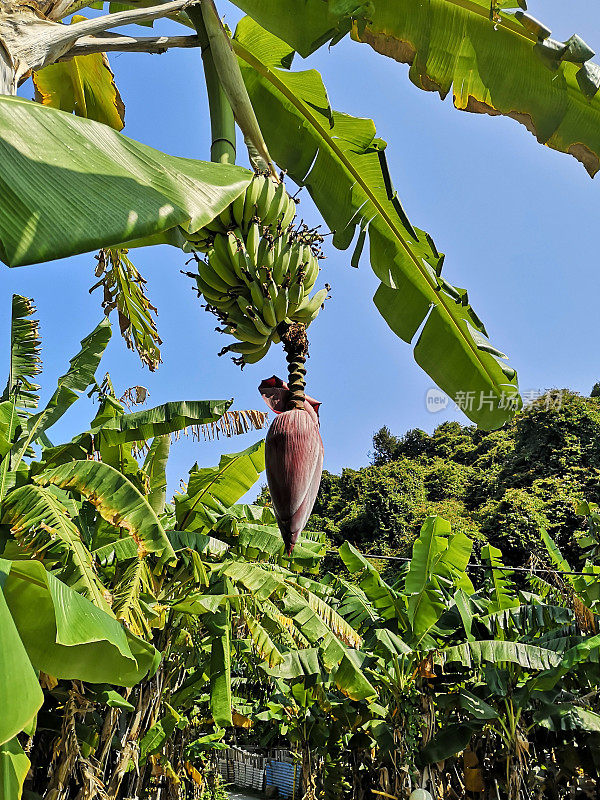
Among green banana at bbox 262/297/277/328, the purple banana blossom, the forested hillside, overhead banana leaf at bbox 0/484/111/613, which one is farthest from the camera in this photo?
the forested hillside

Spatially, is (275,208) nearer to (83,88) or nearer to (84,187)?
(84,187)

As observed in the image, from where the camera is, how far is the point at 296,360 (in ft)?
2.57

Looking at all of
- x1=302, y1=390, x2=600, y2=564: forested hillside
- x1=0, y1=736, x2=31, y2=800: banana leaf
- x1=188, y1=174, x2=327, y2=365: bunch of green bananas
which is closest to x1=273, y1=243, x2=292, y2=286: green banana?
x1=188, y1=174, x2=327, y2=365: bunch of green bananas

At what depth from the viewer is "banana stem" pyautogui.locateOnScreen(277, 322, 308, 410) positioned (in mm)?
778

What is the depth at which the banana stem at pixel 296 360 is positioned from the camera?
30.6 inches

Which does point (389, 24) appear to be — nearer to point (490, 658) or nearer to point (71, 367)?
point (71, 367)

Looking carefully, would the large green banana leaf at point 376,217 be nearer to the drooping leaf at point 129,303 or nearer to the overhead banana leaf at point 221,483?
the drooping leaf at point 129,303

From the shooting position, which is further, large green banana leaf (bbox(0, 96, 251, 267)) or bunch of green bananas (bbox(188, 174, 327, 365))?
bunch of green bananas (bbox(188, 174, 327, 365))

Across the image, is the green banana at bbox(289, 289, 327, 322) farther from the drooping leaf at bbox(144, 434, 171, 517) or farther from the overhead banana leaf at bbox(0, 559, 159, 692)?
the drooping leaf at bbox(144, 434, 171, 517)

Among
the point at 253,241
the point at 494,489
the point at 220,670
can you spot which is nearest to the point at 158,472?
the point at 220,670

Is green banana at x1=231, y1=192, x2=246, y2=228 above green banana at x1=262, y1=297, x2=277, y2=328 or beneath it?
above

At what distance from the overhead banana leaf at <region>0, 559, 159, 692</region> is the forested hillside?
9467mm

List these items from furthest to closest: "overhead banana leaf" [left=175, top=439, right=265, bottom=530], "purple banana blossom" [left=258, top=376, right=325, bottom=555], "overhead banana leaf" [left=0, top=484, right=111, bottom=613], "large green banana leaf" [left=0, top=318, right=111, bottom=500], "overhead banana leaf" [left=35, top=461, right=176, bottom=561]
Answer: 1. "overhead banana leaf" [left=175, top=439, right=265, bottom=530]
2. "large green banana leaf" [left=0, top=318, right=111, bottom=500]
3. "overhead banana leaf" [left=35, top=461, right=176, bottom=561]
4. "overhead banana leaf" [left=0, top=484, right=111, bottom=613]
5. "purple banana blossom" [left=258, top=376, right=325, bottom=555]

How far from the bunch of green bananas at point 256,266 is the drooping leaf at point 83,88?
1.04 m
